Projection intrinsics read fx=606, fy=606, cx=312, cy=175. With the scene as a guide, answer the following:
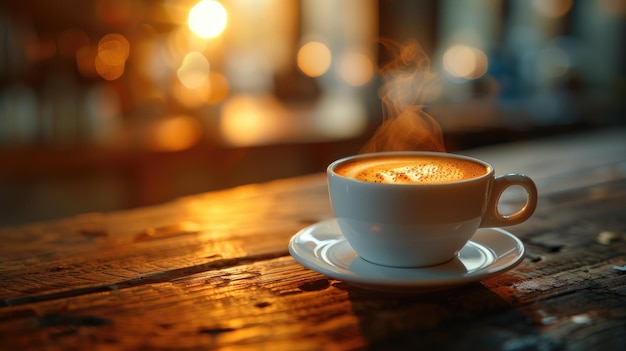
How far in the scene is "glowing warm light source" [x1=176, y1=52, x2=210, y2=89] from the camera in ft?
14.3

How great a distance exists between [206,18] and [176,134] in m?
1.16

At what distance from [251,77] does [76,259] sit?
17.3 ft

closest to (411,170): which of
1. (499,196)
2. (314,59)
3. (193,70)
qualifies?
(499,196)

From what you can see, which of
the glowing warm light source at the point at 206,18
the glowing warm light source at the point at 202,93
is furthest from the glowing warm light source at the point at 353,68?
the glowing warm light source at the point at 206,18

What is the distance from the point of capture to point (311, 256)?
2.04ft

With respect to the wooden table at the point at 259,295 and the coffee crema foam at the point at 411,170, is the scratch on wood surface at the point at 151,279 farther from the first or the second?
the coffee crema foam at the point at 411,170

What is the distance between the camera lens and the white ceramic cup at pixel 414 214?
574 millimetres

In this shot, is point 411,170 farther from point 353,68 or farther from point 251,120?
point 353,68

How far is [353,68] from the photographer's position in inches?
243

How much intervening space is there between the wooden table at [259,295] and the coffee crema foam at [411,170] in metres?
0.11

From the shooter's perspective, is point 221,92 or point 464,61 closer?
point 221,92

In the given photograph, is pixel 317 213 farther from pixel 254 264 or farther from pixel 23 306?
pixel 23 306

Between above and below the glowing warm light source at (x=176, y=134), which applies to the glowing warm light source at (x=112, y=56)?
above

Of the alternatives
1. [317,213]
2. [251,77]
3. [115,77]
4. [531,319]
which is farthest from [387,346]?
[251,77]
